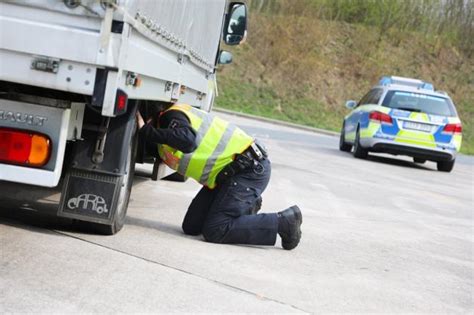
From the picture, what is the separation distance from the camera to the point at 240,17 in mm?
11547

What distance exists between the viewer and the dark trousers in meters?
7.41

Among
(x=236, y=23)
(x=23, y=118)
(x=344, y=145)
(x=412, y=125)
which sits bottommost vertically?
(x=344, y=145)

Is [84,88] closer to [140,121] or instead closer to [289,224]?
[140,121]

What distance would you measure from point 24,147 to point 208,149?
6.09 ft

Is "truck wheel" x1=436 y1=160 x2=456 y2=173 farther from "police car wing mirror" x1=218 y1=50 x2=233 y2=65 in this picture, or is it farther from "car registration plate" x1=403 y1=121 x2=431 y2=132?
"police car wing mirror" x1=218 y1=50 x2=233 y2=65

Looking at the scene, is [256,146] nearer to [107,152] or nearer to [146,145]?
[146,145]

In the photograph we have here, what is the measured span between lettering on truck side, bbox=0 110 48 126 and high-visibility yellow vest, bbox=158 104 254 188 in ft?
5.32

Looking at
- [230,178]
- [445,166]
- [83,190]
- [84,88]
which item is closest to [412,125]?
[445,166]

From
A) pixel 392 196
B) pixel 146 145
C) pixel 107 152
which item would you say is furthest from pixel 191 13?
pixel 392 196

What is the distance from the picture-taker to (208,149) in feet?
24.1

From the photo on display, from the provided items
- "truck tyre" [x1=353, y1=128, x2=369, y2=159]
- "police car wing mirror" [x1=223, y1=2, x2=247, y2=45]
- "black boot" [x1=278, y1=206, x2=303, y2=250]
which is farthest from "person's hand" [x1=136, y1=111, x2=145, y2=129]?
"truck tyre" [x1=353, y1=128, x2=369, y2=159]

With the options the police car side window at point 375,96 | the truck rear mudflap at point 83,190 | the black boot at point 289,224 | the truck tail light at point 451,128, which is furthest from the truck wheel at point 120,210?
the police car side window at point 375,96

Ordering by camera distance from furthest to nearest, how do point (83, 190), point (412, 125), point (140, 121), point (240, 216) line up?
point (412, 125)
point (240, 216)
point (140, 121)
point (83, 190)

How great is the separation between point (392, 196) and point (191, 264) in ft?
24.1
